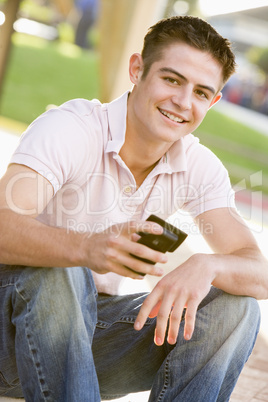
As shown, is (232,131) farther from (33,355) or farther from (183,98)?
(33,355)

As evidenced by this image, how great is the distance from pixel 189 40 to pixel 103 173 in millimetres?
640

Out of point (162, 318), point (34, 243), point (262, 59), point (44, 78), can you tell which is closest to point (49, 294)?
point (34, 243)

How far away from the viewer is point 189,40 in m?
2.41

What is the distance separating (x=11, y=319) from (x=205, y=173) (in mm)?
973

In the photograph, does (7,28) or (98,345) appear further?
(7,28)

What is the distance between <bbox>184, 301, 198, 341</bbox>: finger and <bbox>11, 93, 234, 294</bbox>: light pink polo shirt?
17.6 inches

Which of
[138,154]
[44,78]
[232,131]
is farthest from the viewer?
[232,131]

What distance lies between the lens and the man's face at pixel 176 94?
2.37 m

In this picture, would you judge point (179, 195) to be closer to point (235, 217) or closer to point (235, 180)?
point (235, 217)

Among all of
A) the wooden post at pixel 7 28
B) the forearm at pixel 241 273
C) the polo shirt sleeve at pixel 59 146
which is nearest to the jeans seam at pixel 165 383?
the forearm at pixel 241 273

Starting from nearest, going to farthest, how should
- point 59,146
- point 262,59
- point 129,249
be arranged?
point 129,249 < point 59,146 < point 262,59

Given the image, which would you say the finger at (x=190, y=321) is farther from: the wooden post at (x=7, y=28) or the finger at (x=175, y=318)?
the wooden post at (x=7, y=28)

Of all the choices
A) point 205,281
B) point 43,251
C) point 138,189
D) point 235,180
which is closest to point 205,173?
point 138,189

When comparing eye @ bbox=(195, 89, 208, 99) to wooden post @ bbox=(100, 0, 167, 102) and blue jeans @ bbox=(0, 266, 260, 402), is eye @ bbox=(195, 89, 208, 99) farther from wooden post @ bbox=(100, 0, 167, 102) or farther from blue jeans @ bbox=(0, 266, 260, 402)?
wooden post @ bbox=(100, 0, 167, 102)
